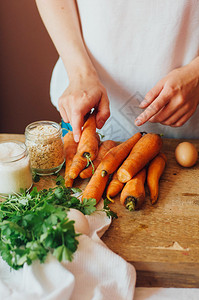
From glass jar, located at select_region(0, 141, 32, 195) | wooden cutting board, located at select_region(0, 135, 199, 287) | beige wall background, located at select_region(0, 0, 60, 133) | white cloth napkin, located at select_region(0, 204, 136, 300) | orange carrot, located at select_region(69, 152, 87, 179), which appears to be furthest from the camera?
beige wall background, located at select_region(0, 0, 60, 133)

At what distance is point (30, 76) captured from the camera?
2213 millimetres

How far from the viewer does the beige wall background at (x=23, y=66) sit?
2.01 m

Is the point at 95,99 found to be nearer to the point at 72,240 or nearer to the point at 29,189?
the point at 29,189

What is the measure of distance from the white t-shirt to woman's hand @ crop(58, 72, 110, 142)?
0.65ft

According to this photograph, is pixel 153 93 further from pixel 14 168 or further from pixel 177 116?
pixel 14 168

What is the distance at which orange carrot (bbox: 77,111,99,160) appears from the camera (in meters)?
1.05

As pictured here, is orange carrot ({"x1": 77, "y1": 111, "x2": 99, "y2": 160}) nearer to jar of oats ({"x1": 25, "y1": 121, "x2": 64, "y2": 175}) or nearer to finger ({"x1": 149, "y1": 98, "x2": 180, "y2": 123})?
jar of oats ({"x1": 25, "y1": 121, "x2": 64, "y2": 175})

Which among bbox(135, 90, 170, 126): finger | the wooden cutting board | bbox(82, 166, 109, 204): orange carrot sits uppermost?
bbox(135, 90, 170, 126): finger

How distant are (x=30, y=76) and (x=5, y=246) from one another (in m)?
1.68

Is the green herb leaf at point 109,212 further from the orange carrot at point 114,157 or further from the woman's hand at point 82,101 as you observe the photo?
the woman's hand at point 82,101

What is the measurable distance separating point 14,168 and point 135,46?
2.29ft

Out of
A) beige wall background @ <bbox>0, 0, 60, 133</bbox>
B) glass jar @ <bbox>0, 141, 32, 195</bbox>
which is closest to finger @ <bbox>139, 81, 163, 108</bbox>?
glass jar @ <bbox>0, 141, 32, 195</bbox>

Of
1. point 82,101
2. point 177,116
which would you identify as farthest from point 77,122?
point 177,116

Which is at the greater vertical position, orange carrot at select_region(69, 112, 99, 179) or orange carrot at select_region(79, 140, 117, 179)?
orange carrot at select_region(69, 112, 99, 179)
